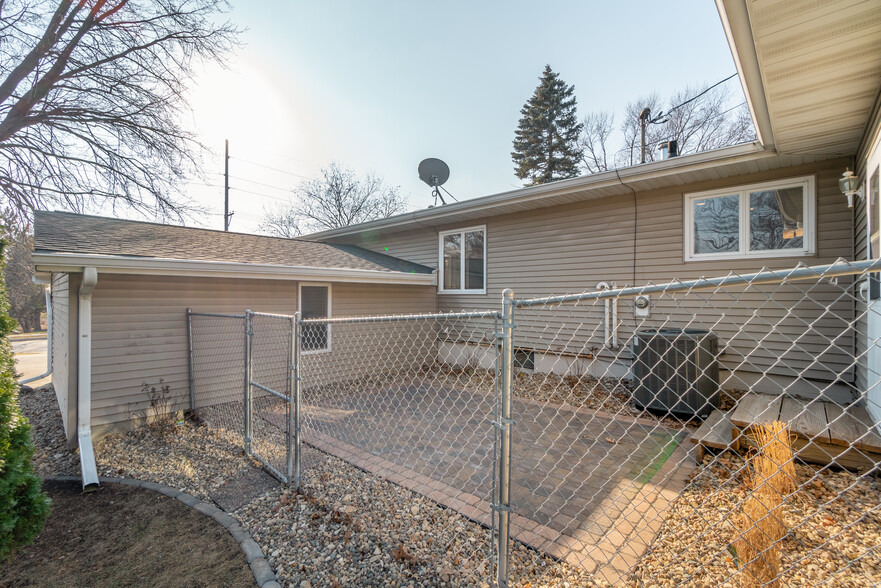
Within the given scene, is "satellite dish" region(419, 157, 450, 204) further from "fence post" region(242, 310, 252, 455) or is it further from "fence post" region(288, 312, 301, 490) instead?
"fence post" region(288, 312, 301, 490)

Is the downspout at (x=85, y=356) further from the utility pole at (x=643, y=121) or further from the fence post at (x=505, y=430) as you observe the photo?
the utility pole at (x=643, y=121)

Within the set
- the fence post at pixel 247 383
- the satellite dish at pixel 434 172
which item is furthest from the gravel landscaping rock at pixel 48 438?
the satellite dish at pixel 434 172

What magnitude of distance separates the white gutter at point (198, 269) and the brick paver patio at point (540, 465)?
221cm

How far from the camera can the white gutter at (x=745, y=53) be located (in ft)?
7.60

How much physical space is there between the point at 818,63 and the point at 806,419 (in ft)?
10.1

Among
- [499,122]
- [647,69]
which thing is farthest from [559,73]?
[647,69]

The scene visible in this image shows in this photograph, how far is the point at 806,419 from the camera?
343cm

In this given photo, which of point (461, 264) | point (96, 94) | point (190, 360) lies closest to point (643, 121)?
point (461, 264)

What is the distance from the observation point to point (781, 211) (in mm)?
4973

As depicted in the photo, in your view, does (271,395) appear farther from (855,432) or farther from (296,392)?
(855,432)

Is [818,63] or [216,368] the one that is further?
[216,368]

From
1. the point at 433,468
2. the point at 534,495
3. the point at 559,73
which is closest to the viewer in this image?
the point at 534,495

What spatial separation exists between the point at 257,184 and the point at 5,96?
43.7 ft

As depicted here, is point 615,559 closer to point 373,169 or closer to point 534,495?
point 534,495
